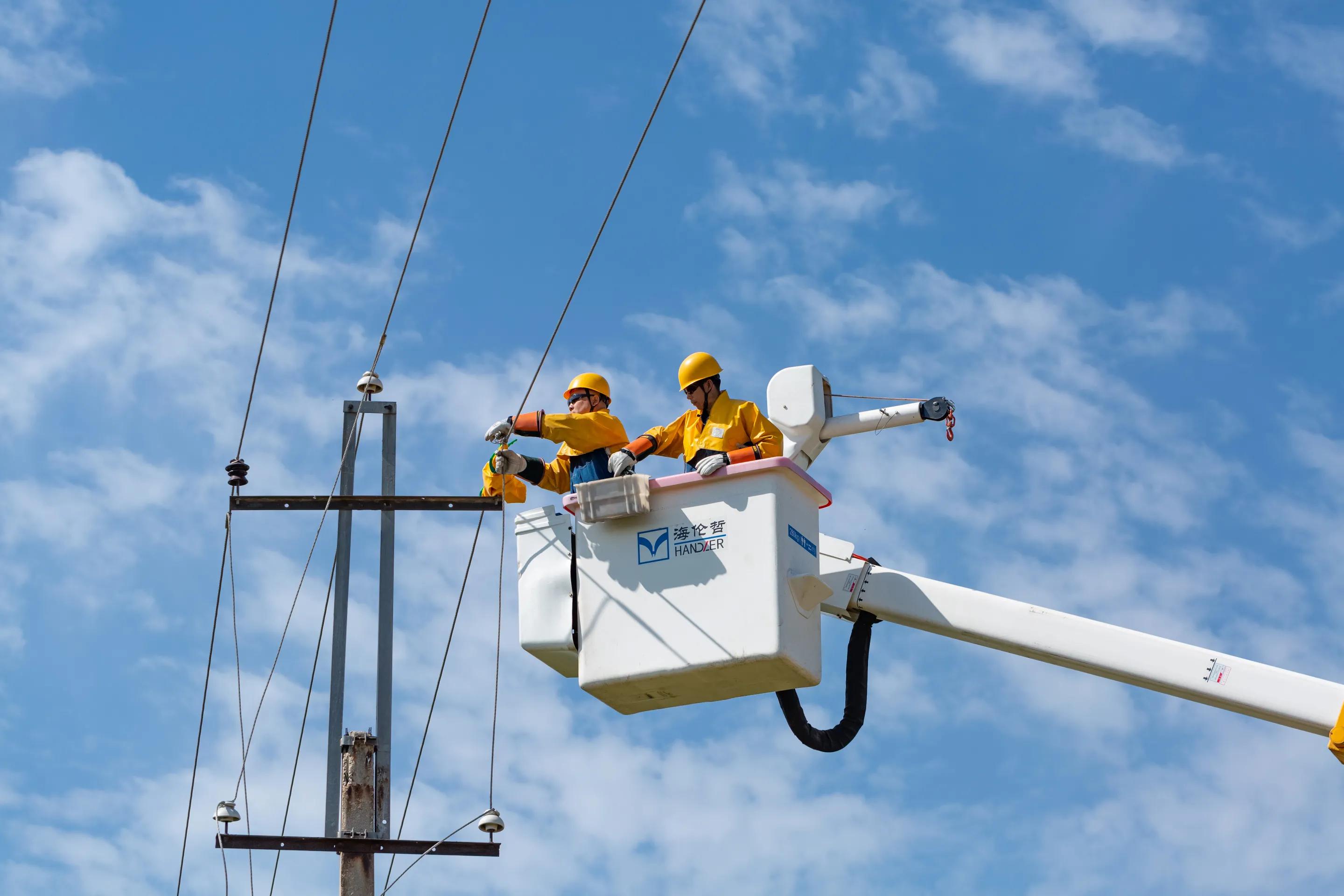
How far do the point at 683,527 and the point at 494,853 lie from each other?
2688 millimetres

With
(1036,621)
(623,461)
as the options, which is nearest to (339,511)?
(623,461)

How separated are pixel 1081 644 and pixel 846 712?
1.23 meters

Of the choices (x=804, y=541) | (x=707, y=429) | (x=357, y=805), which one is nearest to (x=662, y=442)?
(x=707, y=429)

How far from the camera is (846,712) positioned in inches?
434

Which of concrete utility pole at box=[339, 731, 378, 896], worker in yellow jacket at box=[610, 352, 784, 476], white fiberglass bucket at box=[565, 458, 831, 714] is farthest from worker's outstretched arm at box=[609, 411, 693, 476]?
concrete utility pole at box=[339, 731, 378, 896]

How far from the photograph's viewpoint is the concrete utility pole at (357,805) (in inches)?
465

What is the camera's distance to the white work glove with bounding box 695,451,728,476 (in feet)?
33.4

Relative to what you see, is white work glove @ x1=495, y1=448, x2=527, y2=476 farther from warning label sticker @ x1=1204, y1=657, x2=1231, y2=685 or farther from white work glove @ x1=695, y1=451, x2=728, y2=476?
warning label sticker @ x1=1204, y1=657, x2=1231, y2=685

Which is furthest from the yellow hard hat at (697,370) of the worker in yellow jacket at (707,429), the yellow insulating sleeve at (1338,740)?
the yellow insulating sleeve at (1338,740)

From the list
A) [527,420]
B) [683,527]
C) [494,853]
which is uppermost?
[527,420]

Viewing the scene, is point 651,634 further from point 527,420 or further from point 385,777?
point 385,777

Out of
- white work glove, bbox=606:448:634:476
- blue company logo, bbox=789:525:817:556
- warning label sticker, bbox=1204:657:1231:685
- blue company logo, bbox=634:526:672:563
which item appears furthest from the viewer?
warning label sticker, bbox=1204:657:1231:685

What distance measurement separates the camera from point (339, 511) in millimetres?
12492

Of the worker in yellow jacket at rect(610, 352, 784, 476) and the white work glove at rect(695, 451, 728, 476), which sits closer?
the white work glove at rect(695, 451, 728, 476)
